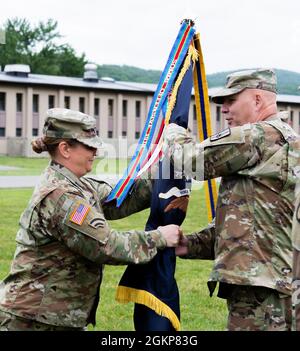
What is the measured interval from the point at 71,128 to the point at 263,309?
1398 mm

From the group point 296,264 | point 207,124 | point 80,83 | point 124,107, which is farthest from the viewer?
point 124,107

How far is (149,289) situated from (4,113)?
52029mm

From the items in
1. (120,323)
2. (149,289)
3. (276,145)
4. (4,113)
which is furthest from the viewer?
(4,113)

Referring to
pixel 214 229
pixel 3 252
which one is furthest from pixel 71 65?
pixel 214 229

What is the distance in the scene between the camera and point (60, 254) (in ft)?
12.3

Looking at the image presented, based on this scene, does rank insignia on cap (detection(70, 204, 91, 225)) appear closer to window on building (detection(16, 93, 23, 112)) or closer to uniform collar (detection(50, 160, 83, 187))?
uniform collar (detection(50, 160, 83, 187))

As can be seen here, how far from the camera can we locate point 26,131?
5612 cm

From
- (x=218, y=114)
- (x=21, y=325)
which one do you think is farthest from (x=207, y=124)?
(x=218, y=114)

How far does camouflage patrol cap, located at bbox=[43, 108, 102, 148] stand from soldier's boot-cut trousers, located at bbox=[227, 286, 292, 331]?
1125 mm

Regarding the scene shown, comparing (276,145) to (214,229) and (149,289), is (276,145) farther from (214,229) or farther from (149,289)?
(149,289)

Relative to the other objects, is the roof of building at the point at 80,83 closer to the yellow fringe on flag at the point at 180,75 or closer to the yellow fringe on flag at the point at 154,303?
the yellow fringe on flag at the point at 180,75

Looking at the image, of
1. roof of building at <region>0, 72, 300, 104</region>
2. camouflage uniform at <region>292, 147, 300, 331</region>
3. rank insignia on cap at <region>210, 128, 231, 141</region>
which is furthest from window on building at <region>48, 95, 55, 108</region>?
camouflage uniform at <region>292, 147, 300, 331</region>

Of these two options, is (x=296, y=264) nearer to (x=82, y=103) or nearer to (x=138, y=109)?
(x=82, y=103)

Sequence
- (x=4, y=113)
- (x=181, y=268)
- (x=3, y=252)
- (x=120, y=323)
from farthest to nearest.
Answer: (x=4, y=113) → (x=3, y=252) → (x=181, y=268) → (x=120, y=323)
